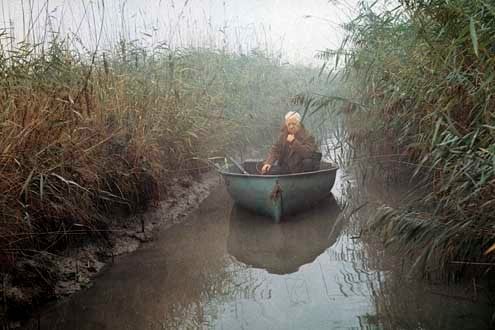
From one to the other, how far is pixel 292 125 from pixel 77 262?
Result: 285 cm

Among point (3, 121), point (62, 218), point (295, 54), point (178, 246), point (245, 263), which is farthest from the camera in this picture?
point (295, 54)

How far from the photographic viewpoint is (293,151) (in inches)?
217

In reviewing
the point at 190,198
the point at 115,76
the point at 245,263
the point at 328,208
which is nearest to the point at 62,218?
the point at 245,263

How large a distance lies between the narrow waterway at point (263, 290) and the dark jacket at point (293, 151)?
984 mm

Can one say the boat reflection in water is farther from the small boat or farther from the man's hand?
the man's hand

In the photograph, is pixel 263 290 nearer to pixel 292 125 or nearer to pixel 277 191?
pixel 277 191

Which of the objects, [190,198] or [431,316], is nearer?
[431,316]

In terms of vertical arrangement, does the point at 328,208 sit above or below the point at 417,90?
below

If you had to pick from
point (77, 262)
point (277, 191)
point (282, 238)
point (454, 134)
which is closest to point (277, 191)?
point (277, 191)

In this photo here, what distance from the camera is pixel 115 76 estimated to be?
15.6ft

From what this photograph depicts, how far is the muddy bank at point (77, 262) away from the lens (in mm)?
2857

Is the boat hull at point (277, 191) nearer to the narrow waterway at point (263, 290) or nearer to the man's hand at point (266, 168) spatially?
the narrow waterway at point (263, 290)

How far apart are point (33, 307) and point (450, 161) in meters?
2.58

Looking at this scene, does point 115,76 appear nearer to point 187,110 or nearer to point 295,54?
point 187,110
